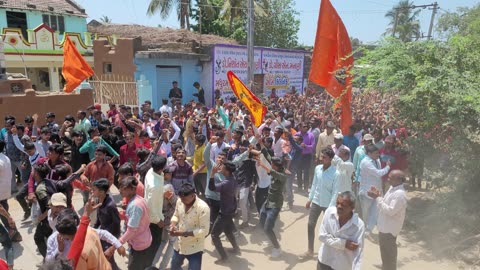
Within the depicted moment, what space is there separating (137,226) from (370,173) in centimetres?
340

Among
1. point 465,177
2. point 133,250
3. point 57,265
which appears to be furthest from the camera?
point 465,177

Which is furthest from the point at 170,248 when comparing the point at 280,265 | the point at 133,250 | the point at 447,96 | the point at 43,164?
the point at 447,96

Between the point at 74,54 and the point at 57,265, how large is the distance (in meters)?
8.35

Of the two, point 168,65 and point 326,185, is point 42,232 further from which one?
point 168,65

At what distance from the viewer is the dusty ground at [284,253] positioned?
5.14 meters

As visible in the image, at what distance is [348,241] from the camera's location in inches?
137

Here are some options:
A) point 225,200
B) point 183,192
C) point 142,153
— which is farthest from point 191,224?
point 142,153

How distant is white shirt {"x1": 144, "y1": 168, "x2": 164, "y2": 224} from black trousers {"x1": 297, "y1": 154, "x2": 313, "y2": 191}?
4.34 metres

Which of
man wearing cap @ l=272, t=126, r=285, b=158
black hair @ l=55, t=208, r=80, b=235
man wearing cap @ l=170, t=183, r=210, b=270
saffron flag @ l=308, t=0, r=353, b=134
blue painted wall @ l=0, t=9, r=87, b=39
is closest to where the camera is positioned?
black hair @ l=55, t=208, r=80, b=235

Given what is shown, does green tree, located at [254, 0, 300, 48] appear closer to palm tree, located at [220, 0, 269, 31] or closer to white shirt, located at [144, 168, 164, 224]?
palm tree, located at [220, 0, 269, 31]

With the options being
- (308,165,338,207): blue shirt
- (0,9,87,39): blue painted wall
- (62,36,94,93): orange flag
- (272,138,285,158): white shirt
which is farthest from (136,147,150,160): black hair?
(0,9,87,39): blue painted wall

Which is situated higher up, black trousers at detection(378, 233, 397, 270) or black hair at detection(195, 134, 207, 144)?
black hair at detection(195, 134, 207, 144)

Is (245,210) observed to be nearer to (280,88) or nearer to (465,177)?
(465,177)

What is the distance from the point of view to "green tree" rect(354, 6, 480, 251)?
5.88 meters
